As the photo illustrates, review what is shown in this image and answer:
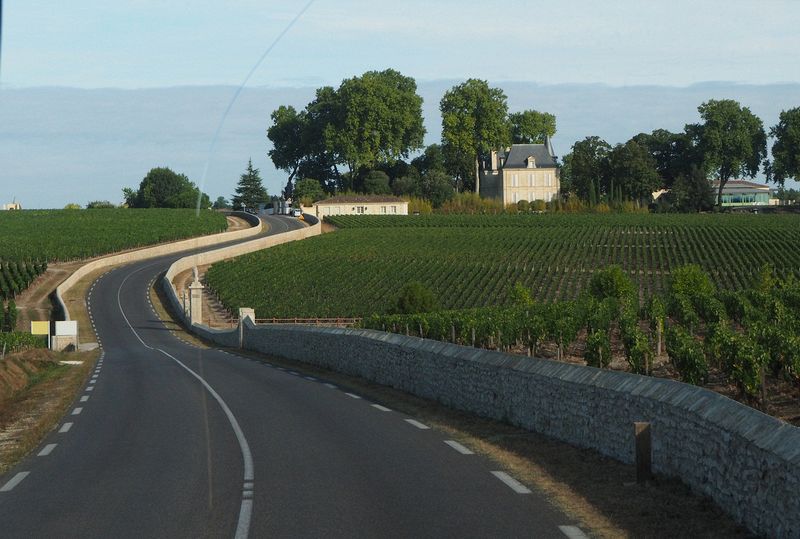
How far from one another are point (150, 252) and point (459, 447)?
105 m

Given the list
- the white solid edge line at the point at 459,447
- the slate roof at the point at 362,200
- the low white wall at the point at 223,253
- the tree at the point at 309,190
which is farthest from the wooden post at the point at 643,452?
the tree at the point at 309,190

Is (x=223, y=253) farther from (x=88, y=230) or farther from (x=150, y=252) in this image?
(x=88, y=230)

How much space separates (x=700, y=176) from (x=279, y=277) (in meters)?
89.5

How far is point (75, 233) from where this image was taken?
12769 centimetres

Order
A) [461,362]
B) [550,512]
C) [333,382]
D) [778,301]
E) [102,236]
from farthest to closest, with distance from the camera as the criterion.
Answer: [102,236] → [778,301] → [333,382] → [461,362] → [550,512]

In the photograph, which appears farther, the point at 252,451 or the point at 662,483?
the point at 252,451

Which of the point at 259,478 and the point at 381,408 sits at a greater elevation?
the point at 259,478

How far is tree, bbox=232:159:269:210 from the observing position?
169 metres

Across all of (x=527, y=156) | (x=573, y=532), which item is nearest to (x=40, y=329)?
(x=573, y=532)

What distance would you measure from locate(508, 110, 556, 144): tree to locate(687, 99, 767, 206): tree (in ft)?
81.0

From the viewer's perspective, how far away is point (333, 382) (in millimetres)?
28875

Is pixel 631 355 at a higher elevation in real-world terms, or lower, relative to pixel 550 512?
lower

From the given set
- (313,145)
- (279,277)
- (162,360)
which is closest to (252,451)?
(162,360)

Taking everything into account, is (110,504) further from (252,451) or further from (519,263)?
(519,263)
